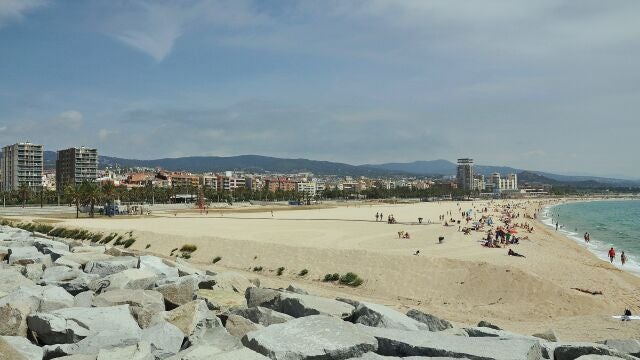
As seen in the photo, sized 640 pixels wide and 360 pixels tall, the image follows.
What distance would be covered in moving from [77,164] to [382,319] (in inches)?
7566

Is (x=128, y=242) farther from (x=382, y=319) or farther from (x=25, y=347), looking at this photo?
(x=382, y=319)

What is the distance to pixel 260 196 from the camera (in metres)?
157

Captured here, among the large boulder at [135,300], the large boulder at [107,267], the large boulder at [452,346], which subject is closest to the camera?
the large boulder at [452,346]

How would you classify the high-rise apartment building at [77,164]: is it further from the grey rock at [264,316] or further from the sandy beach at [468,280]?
the grey rock at [264,316]

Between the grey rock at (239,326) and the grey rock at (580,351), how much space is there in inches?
153

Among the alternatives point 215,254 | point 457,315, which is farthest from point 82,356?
point 215,254

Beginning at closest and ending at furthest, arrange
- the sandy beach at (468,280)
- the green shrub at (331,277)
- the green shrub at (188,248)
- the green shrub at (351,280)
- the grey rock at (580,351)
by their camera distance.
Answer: the grey rock at (580,351) < the sandy beach at (468,280) < the green shrub at (351,280) < the green shrub at (331,277) < the green shrub at (188,248)

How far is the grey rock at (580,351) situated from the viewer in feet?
19.7

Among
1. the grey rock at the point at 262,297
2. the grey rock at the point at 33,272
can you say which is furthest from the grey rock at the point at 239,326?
the grey rock at the point at 33,272

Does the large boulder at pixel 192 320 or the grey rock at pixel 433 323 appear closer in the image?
the large boulder at pixel 192 320

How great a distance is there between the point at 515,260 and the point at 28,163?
18739cm

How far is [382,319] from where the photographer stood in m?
7.87

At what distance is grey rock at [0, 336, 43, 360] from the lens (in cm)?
616

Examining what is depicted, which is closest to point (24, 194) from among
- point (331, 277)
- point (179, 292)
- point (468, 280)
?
point (331, 277)
